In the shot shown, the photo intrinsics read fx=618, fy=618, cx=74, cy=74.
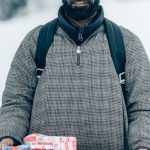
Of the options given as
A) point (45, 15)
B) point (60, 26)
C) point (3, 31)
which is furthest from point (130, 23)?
point (60, 26)

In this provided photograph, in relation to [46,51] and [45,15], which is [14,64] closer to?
[46,51]

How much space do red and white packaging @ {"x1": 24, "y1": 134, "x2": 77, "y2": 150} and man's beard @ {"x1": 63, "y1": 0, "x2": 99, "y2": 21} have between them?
479 mm

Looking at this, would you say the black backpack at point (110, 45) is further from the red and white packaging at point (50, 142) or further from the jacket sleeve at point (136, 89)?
the red and white packaging at point (50, 142)

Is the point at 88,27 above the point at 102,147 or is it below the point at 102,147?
above

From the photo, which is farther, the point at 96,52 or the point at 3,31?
the point at 3,31

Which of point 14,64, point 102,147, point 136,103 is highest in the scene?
point 14,64

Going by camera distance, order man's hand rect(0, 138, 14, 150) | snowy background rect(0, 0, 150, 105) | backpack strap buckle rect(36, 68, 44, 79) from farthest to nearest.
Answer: snowy background rect(0, 0, 150, 105)
backpack strap buckle rect(36, 68, 44, 79)
man's hand rect(0, 138, 14, 150)

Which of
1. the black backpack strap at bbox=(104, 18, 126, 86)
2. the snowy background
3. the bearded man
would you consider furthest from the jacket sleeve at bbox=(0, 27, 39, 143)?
the snowy background

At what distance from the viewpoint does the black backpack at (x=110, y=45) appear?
2262 millimetres

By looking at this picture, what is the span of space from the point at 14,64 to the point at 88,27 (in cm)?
31

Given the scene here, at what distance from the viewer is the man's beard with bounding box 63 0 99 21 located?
229cm

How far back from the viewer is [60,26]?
2342 millimetres

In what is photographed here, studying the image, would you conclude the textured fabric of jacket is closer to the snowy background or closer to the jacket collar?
the jacket collar

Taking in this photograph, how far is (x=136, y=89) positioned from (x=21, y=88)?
43 centimetres
